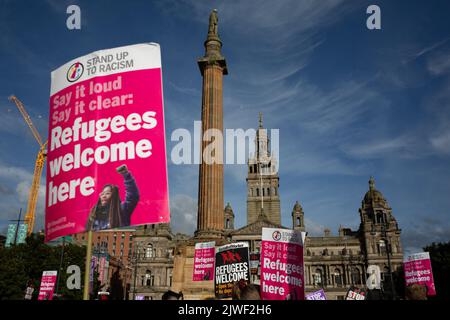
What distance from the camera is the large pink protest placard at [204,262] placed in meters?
18.5

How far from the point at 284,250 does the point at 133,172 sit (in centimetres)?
788

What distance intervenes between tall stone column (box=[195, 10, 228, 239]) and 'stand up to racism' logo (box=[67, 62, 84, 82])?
63.3 ft

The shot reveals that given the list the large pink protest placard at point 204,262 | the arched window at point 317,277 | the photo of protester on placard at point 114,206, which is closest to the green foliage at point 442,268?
the arched window at point 317,277

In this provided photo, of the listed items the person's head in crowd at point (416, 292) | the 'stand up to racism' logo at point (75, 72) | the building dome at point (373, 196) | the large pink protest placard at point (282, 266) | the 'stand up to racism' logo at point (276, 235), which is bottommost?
the person's head in crowd at point (416, 292)

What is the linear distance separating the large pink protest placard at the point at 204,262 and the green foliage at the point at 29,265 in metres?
32.8

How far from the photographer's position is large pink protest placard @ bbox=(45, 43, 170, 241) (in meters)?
5.51

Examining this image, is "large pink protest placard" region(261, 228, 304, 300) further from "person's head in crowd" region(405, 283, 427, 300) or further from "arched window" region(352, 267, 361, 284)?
"arched window" region(352, 267, 361, 284)

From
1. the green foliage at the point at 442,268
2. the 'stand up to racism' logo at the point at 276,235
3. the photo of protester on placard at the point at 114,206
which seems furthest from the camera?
the green foliage at the point at 442,268

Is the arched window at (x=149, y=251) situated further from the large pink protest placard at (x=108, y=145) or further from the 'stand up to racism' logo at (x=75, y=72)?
the 'stand up to racism' logo at (x=75, y=72)

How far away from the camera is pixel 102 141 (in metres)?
5.75

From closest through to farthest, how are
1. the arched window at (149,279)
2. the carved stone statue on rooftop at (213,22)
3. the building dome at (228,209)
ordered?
the carved stone statue on rooftop at (213,22)
the arched window at (149,279)
the building dome at (228,209)

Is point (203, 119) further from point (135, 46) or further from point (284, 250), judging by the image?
point (135, 46)

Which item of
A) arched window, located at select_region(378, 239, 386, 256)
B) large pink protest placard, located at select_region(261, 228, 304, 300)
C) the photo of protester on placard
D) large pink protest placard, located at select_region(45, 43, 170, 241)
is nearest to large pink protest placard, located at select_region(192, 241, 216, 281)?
large pink protest placard, located at select_region(261, 228, 304, 300)
